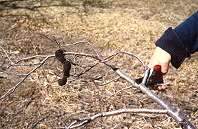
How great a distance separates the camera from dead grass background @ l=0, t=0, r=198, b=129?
2432 mm

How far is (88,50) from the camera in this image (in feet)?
14.1

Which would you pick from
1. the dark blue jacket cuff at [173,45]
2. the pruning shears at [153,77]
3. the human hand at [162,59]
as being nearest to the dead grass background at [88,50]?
the pruning shears at [153,77]

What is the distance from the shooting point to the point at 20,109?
250 cm

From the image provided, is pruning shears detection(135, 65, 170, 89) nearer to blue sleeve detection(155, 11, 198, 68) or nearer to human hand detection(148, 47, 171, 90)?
human hand detection(148, 47, 171, 90)

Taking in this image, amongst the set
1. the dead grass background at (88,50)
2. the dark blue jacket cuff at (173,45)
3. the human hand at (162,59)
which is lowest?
the dead grass background at (88,50)

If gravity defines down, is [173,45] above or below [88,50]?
above

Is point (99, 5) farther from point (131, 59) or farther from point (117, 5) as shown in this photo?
point (131, 59)

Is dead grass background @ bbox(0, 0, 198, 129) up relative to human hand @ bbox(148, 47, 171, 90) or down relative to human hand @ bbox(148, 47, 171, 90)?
down

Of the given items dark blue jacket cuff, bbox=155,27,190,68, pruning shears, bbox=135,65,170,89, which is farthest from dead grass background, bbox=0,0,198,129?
dark blue jacket cuff, bbox=155,27,190,68

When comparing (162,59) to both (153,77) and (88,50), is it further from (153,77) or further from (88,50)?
(88,50)

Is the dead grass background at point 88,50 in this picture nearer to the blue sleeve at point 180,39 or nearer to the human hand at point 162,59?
the human hand at point 162,59

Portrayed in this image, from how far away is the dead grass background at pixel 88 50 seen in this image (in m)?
2.43

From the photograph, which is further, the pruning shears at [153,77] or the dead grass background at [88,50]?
the dead grass background at [88,50]

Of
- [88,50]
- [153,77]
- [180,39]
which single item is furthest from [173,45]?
[88,50]
